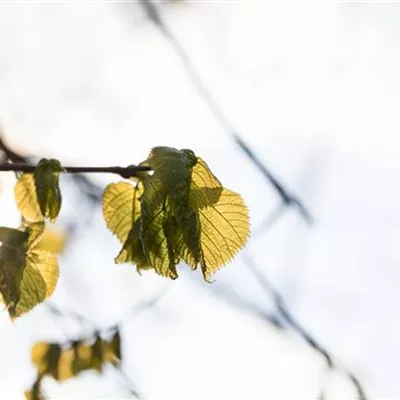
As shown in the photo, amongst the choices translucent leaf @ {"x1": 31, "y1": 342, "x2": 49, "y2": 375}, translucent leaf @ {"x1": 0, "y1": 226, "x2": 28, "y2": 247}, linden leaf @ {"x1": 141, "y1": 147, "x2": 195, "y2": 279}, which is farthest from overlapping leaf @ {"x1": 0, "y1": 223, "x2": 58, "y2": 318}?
translucent leaf @ {"x1": 31, "y1": 342, "x2": 49, "y2": 375}

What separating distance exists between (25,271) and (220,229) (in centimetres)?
18

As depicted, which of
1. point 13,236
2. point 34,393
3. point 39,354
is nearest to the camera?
point 13,236

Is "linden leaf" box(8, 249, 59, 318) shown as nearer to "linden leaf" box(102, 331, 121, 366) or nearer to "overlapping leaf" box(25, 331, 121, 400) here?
"overlapping leaf" box(25, 331, 121, 400)

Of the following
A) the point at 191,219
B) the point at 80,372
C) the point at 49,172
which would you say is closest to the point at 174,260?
the point at 191,219

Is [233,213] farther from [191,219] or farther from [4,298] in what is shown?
[4,298]

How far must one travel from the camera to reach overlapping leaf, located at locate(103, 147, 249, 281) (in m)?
0.59

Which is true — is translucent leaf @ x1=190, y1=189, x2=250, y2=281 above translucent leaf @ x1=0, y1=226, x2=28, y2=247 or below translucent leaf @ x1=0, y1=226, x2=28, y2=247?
above

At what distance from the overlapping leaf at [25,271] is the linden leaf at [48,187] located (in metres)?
0.04

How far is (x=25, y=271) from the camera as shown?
70 cm

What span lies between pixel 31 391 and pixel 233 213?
16.4 inches

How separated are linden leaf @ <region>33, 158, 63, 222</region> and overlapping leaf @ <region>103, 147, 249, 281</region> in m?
0.08

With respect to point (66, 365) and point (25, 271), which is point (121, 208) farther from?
point (66, 365)

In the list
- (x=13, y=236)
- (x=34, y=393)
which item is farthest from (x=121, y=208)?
(x=34, y=393)

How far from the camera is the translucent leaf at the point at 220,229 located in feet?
2.09
